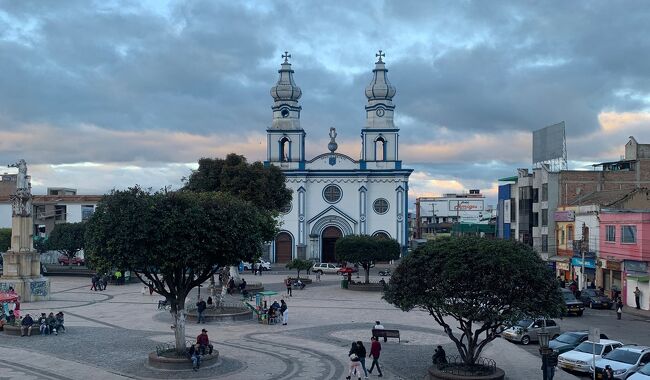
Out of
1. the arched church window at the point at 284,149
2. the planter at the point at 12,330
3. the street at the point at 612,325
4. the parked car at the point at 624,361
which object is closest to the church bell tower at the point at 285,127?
the arched church window at the point at 284,149

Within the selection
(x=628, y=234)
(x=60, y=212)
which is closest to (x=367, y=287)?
(x=628, y=234)

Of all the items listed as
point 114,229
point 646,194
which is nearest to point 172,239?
point 114,229

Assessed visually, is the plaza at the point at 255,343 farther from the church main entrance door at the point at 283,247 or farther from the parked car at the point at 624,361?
the church main entrance door at the point at 283,247

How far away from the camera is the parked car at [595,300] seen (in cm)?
4128

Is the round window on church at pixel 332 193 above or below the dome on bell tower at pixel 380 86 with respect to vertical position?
below

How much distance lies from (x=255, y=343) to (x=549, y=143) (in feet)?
159

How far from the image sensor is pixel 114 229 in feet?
68.5

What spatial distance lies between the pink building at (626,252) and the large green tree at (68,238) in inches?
1667

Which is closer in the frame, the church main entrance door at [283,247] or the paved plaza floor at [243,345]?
the paved plaza floor at [243,345]

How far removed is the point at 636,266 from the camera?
41.4m

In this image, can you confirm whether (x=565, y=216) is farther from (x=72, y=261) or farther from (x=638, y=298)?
(x=72, y=261)

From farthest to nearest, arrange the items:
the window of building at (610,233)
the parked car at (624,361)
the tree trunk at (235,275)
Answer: the tree trunk at (235,275), the window of building at (610,233), the parked car at (624,361)

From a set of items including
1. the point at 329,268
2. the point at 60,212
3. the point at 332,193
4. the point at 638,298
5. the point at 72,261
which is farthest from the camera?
the point at 60,212

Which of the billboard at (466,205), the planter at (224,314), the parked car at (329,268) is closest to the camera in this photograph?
the planter at (224,314)
